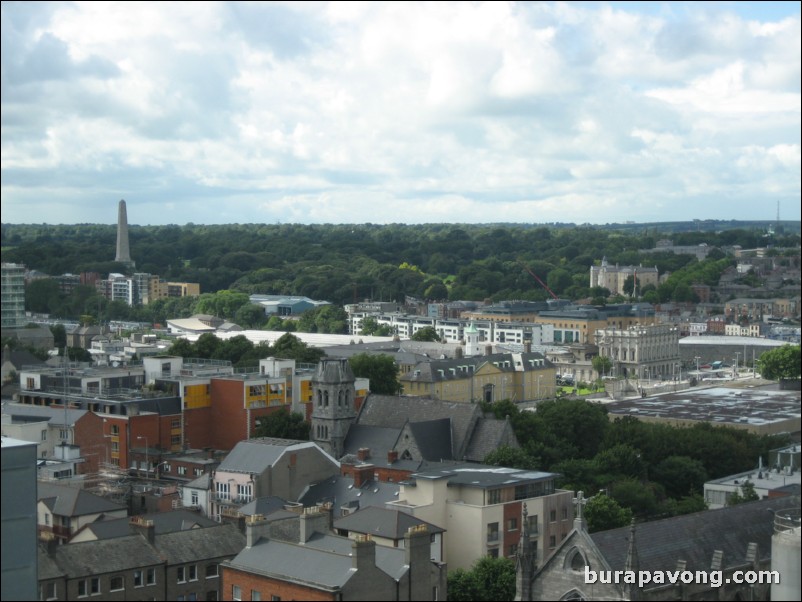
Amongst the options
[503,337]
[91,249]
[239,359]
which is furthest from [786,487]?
[91,249]

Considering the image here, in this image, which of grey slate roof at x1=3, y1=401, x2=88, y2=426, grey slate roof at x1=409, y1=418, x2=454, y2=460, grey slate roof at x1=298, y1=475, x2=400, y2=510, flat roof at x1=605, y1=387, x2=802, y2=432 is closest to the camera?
grey slate roof at x1=3, y1=401, x2=88, y2=426

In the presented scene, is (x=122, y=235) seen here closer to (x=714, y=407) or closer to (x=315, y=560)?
(x=714, y=407)

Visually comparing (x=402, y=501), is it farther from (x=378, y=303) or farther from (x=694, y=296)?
(x=694, y=296)

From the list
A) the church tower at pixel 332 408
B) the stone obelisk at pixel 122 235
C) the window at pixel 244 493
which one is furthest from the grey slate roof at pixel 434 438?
the stone obelisk at pixel 122 235

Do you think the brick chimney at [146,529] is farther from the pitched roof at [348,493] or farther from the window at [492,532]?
the window at [492,532]

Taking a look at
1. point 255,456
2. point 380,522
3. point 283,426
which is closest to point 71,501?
point 380,522

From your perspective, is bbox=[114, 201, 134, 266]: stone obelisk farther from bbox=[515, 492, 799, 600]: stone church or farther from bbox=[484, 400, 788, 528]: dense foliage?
bbox=[515, 492, 799, 600]: stone church

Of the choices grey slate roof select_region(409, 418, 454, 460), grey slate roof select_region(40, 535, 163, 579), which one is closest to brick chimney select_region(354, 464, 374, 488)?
grey slate roof select_region(409, 418, 454, 460)
